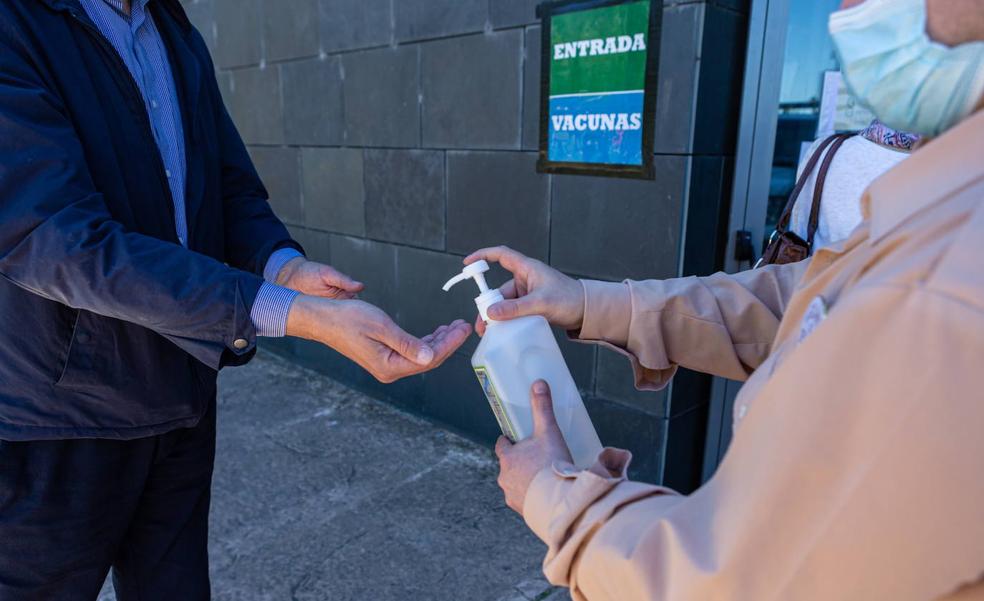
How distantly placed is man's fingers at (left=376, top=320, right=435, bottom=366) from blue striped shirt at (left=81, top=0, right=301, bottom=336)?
227 millimetres

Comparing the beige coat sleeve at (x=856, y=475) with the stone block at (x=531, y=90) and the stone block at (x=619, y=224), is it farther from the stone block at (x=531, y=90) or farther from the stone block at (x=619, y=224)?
the stone block at (x=531, y=90)

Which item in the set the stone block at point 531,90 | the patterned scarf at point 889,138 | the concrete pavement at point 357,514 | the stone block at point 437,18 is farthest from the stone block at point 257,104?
the patterned scarf at point 889,138

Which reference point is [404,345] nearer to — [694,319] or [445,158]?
[694,319]

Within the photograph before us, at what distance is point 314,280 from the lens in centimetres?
193

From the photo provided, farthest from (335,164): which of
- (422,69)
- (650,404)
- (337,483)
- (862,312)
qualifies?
(862,312)

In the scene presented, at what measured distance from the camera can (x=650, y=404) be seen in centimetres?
293

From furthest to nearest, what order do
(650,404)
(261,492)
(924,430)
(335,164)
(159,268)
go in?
(335,164)
(261,492)
(650,404)
(159,268)
(924,430)

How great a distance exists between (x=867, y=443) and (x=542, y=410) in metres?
0.63

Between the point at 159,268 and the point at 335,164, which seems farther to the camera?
the point at 335,164

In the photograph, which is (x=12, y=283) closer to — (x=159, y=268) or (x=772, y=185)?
(x=159, y=268)

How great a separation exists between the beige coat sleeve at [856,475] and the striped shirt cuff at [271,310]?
39.9 inches

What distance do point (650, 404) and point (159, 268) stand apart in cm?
212

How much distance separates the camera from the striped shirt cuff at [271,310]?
1484mm

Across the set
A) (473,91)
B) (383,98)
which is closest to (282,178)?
(383,98)
